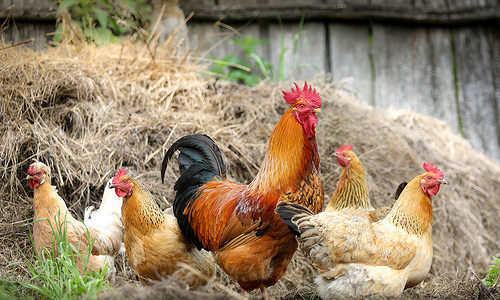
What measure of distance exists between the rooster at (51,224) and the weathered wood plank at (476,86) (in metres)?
5.64

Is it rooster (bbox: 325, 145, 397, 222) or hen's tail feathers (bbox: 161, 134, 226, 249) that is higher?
hen's tail feathers (bbox: 161, 134, 226, 249)

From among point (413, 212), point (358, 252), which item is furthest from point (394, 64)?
point (358, 252)

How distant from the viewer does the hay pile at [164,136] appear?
4.18 meters

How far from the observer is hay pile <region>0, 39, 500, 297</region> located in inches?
165

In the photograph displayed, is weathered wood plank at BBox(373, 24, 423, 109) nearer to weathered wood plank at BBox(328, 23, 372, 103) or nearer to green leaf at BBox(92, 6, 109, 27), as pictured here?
weathered wood plank at BBox(328, 23, 372, 103)

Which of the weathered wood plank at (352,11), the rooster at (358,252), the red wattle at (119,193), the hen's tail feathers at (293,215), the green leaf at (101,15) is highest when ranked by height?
the green leaf at (101,15)

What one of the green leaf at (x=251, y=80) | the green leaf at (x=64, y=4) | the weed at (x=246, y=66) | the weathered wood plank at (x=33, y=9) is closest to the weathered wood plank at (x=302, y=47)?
the weed at (x=246, y=66)

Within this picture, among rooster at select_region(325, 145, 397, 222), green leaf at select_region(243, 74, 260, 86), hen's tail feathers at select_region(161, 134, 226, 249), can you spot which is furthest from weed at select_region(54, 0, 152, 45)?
rooster at select_region(325, 145, 397, 222)

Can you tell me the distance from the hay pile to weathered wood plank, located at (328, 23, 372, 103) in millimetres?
960

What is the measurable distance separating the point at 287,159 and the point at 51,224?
6.18ft

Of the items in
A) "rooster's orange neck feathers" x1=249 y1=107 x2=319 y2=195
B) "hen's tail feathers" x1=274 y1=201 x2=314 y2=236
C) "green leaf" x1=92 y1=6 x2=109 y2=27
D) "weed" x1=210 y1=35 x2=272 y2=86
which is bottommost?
"hen's tail feathers" x1=274 y1=201 x2=314 y2=236

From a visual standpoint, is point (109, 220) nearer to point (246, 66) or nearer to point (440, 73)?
point (246, 66)

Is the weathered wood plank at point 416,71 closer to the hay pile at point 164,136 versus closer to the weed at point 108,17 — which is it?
the hay pile at point 164,136

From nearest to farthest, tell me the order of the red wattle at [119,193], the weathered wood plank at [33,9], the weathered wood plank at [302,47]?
1. the red wattle at [119,193]
2. the weathered wood plank at [33,9]
3. the weathered wood plank at [302,47]
